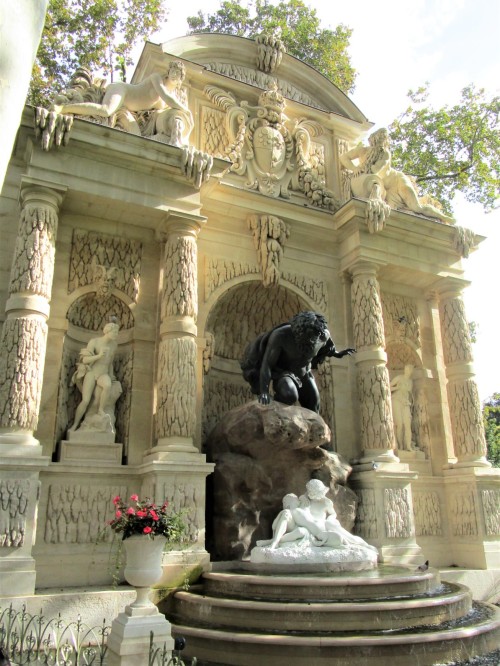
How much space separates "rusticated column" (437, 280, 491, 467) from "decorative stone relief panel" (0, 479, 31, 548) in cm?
874

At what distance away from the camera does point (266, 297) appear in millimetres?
12445

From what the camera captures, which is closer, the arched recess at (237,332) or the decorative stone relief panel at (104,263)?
the decorative stone relief panel at (104,263)

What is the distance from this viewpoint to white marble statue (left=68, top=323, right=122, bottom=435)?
938 centimetres

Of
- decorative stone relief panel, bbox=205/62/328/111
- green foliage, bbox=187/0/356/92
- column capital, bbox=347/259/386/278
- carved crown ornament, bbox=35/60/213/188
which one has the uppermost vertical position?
green foliage, bbox=187/0/356/92

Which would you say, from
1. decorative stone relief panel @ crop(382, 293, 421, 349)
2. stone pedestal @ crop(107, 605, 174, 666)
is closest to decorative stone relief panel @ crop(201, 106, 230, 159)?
decorative stone relief panel @ crop(382, 293, 421, 349)

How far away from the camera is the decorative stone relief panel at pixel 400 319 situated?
13.1m

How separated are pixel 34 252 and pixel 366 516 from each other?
24.4 ft

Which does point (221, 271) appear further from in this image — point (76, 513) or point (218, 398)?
point (76, 513)

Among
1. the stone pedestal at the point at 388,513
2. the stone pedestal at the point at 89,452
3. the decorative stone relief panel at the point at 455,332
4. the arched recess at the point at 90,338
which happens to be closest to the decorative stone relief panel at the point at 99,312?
the arched recess at the point at 90,338

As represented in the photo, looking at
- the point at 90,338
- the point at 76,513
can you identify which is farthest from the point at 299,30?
the point at 76,513

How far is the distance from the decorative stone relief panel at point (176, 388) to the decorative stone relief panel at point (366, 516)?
3635 mm

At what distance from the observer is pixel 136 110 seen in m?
11.3

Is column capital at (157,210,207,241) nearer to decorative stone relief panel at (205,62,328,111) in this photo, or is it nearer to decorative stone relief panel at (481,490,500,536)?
decorative stone relief panel at (205,62,328,111)

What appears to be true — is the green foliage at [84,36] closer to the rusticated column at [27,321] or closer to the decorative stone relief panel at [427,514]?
the rusticated column at [27,321]
